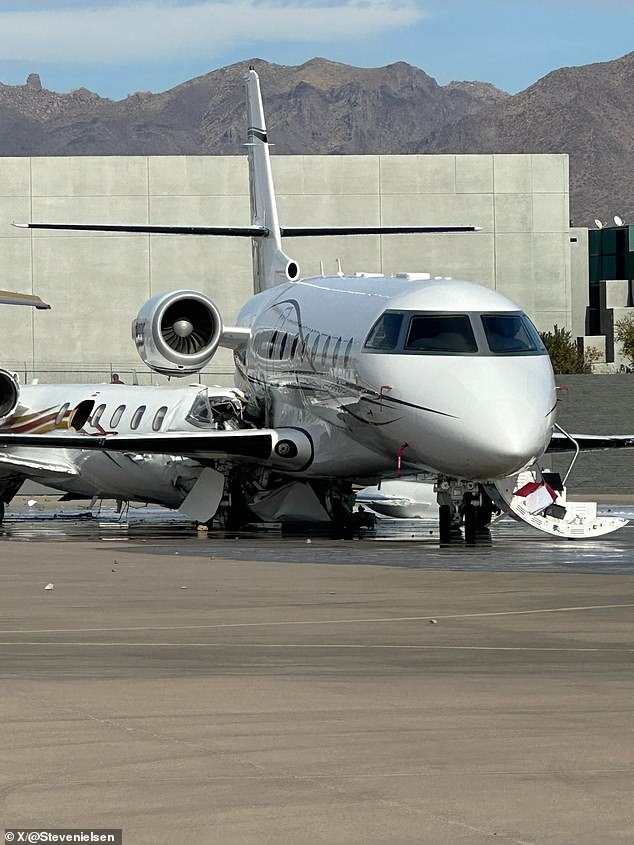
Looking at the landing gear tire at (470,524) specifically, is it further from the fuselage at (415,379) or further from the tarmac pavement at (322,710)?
the tarmac pavement at (322,710)

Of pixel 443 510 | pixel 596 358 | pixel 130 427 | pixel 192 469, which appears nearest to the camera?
pixel 443 510

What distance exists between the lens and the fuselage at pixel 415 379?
842 inches

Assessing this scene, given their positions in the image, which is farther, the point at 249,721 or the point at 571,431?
the point at 571,431

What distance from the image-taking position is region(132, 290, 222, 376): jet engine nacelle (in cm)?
2866

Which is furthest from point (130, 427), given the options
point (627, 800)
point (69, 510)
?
point (627, 800)

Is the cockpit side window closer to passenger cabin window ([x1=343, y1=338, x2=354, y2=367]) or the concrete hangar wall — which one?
passenger cabin window ([x1=343, y1=338, x2=354, y2=367])

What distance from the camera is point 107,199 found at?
6800 centimetres

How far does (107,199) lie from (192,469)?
39933mm

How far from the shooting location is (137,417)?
32.4 meters

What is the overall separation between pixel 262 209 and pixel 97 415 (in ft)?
17.2

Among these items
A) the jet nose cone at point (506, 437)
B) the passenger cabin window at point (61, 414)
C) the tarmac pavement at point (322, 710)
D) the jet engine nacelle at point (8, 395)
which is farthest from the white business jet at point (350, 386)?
the tarmac pavement at point (322, 710)

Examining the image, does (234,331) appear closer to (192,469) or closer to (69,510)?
(192,469)

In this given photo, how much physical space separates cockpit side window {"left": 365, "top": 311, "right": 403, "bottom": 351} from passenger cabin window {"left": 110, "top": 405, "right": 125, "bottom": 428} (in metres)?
10.3

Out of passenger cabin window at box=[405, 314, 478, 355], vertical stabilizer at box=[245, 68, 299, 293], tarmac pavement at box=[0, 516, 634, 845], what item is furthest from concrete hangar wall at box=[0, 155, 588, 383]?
tarmac pavement at box=[0, 516, 634, 845]
